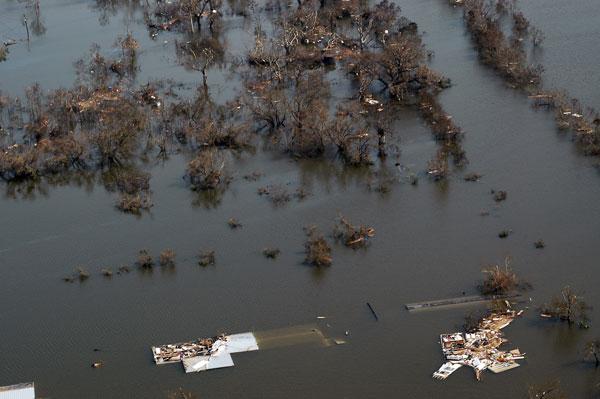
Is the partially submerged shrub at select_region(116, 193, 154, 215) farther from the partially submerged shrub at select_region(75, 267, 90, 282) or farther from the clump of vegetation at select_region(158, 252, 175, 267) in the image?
the partially submerged shrub at select_region(75, 267, 90, 282)

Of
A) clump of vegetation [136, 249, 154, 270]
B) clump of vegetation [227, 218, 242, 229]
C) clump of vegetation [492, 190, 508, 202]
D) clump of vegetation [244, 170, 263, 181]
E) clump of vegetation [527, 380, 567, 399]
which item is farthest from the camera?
clump of vegetation [244, 170, 263, 181]

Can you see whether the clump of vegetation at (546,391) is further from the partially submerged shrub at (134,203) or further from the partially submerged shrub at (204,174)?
the partially submerged shrub at (134,203)

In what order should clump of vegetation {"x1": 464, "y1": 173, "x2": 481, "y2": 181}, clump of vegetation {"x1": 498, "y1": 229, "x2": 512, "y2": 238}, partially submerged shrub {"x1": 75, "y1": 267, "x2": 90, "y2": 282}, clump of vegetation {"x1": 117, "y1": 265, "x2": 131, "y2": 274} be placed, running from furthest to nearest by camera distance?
1. clump of vegetation {"x1": 464, "y1": 173, "x2": 481, "y2": 181}
2. clump of vegetation {"x1": 498, "y1": 229, "x2": 512, "y2": 238}
3. clump of vegetation {"x1": 117, "y1": 265, "x2": 131, "y2": 274}
4. partially submerged shrub {"x1": 75, "y1": 267, "x2": 90, "y2": 282}

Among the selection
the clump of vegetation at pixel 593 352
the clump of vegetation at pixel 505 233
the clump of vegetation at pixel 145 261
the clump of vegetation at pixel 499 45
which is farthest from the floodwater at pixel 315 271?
the clump of vegetation at pixel 499 45

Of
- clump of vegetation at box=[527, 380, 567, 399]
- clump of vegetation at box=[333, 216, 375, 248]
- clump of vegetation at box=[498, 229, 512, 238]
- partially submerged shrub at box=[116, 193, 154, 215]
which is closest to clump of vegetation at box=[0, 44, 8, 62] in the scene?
partially submerged shrub at box=[116, 193, 154, 215]

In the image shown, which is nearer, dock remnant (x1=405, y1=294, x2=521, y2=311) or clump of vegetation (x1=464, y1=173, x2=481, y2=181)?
dock remnant (x1=405, y1=294, x2=521, y2=311)

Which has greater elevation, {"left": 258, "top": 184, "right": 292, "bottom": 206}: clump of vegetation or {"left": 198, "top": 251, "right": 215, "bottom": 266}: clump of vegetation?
{"left": 258, "top": 184, "right": 292, "bottom": 206}: clump of vegetation

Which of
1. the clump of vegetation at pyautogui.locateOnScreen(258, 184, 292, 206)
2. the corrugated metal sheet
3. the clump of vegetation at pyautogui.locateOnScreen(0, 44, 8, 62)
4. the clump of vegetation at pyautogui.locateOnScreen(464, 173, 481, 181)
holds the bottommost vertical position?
the corrugated metal sheet
